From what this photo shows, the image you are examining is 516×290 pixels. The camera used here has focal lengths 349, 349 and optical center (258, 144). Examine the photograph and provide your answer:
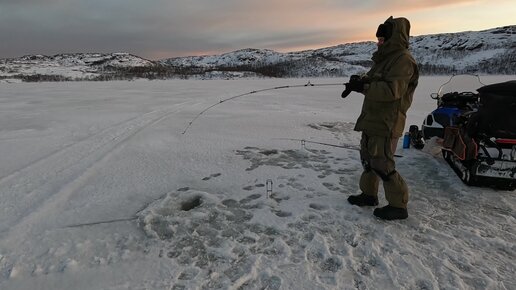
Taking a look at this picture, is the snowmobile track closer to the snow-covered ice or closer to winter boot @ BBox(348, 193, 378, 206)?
the snow-covered ice

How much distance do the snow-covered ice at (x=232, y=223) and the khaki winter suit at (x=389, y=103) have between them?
49cm

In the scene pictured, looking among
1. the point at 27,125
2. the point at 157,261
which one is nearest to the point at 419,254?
the point at 157,261

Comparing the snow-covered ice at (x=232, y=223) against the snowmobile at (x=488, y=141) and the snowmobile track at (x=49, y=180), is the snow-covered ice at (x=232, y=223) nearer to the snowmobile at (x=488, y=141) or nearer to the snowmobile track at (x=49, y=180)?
the snowmobile track at (x=49, y=180)

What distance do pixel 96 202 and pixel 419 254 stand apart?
342cm

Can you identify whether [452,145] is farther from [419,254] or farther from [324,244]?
[324,244]

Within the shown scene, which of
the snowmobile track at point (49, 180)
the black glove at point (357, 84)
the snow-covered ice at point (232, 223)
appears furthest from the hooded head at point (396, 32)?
the snowmobile track at point (49, 180)

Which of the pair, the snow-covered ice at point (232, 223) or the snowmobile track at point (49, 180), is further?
the snowmobile track at point (49, 180)

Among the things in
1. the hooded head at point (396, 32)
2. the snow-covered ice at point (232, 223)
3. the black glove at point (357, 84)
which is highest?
the hooded head at point (396, 32)

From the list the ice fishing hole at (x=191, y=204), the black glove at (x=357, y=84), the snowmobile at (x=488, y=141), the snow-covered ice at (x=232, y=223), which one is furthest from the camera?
the ice fishing hole at (x=191, y=204)

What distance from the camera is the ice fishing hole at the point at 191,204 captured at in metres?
3.94

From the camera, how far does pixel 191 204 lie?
13.3 ft

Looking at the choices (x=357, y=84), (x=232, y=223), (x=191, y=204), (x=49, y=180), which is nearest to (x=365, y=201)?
(x=357, y=84)

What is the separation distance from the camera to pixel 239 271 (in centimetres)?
276

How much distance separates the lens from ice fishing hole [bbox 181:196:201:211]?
12.9 feet
